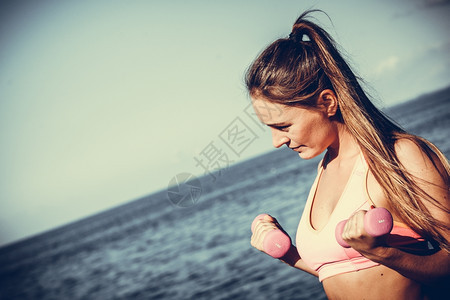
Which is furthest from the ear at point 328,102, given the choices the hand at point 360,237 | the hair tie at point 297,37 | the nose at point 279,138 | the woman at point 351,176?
the hand at point 360,237

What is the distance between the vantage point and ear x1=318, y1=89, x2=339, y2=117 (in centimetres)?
197

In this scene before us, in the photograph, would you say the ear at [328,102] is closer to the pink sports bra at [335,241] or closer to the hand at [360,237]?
the pink sports bra at [335,241]

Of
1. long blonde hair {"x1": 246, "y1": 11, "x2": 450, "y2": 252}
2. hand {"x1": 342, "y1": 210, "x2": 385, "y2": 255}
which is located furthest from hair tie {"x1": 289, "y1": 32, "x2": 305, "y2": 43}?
hand {"x1": 342, "y1": 210, "x2": 385, "y2": 255}

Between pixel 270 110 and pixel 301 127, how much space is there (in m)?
0.22

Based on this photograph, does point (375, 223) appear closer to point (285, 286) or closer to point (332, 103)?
point (332, 103)

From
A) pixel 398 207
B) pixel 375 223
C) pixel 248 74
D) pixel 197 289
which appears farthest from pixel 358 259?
pixel 197 289

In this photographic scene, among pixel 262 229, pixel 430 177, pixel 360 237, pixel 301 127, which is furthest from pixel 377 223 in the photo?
pixel 262 229

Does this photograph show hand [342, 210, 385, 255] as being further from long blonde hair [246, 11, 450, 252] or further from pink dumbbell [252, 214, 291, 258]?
pink dumbbell [252, 214, 291, 258]

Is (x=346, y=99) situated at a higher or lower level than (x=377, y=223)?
higher

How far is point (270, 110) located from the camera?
2.06 metres

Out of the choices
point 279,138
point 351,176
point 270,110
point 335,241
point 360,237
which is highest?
point 270,110

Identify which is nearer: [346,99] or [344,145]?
[346,99]

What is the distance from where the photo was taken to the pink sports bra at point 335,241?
1.76m

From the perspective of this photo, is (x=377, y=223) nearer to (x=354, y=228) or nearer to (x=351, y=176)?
(x=354, y=228)
